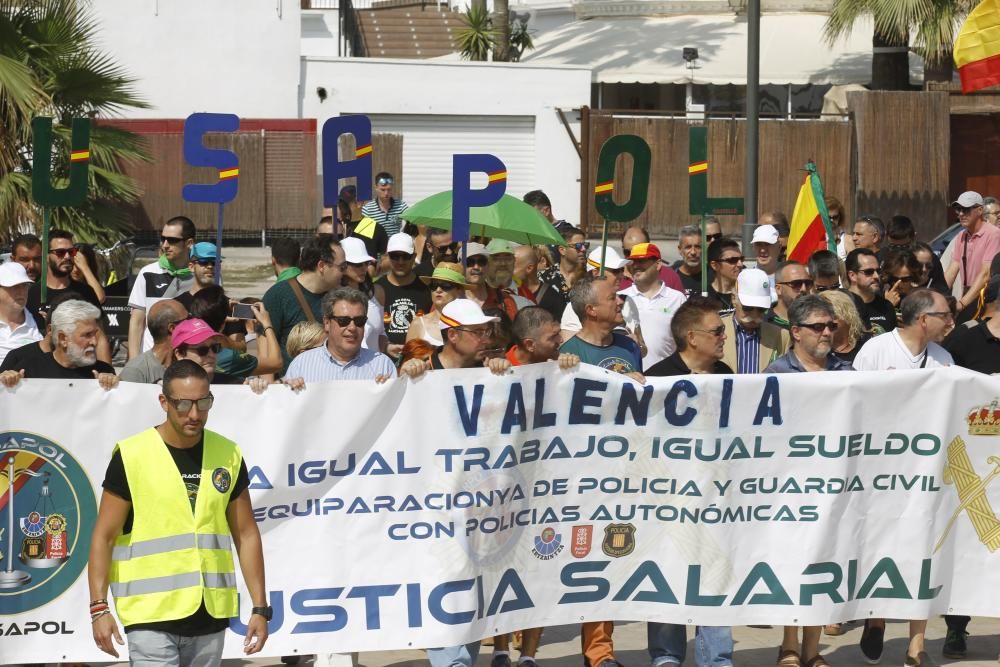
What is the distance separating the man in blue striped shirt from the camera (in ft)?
23.7

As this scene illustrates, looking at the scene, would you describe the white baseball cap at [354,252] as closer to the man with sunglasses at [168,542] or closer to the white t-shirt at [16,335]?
the white t-shirt at [16,335]

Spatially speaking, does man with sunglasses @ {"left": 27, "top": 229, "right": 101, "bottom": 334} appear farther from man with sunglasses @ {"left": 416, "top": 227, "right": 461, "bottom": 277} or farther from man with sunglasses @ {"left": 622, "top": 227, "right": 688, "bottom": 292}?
man with sunglasses @ {"left": 622, "top": 227, "right": 688, "bottom": 292}

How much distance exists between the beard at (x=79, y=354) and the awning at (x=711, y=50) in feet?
74.3

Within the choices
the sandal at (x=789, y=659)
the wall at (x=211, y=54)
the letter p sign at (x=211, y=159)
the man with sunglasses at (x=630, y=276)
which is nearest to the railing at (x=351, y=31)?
the wall at (x=211, y=54)

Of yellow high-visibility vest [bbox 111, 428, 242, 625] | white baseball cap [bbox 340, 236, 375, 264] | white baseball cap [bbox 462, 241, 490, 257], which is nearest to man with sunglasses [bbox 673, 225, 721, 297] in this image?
white baseball cap [bbox 462, 241, 490, 257]

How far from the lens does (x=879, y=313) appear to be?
376 inches

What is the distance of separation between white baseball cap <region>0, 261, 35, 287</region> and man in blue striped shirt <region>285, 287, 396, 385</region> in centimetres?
170

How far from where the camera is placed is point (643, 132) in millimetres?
27422

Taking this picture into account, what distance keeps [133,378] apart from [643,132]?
21104 mm

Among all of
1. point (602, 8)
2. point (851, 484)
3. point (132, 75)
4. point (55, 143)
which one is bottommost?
point (851, 484)

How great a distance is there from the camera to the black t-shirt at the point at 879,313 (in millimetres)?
9336

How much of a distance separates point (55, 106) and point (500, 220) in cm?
659

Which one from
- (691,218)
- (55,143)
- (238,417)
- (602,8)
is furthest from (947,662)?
(602,8)

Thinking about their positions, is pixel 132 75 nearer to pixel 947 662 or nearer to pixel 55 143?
pixel 55 143
